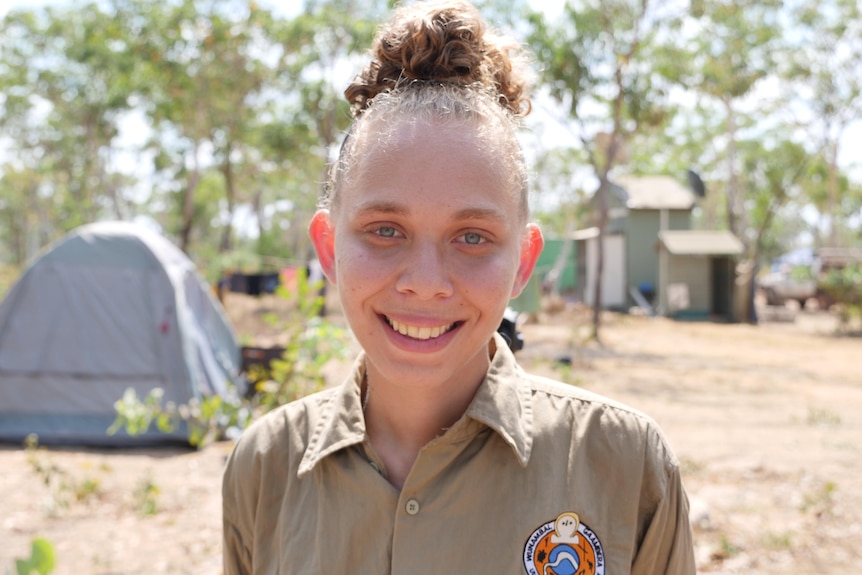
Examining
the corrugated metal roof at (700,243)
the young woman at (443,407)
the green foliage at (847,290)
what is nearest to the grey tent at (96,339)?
the young woman at (443,407)

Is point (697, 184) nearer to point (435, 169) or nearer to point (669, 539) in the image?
point (669, 539)

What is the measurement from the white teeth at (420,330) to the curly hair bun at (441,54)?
442 mm

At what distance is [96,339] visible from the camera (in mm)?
7055

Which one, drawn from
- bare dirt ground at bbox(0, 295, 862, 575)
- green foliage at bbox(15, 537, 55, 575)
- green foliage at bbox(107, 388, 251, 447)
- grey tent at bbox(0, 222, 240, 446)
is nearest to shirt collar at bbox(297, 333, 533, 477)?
green foliage at bbox(15, 537, 55, 575)

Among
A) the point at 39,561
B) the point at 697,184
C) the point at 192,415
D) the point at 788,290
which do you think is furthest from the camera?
the point at 788,290

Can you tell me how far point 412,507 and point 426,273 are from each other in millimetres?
409

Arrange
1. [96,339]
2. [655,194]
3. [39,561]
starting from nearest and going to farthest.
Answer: [39,561], [96,339], [655,194]

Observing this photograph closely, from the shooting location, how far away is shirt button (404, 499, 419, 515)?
134 cm

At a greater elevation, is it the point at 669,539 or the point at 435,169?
the point at 435,169

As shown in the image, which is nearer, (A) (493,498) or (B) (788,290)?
(A) (493,498)

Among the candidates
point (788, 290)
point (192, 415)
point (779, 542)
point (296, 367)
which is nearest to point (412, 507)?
point (779, 542)

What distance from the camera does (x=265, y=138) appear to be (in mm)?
18891

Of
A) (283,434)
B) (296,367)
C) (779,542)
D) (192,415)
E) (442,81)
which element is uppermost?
(442,81)

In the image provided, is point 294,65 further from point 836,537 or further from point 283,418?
point 283,418
